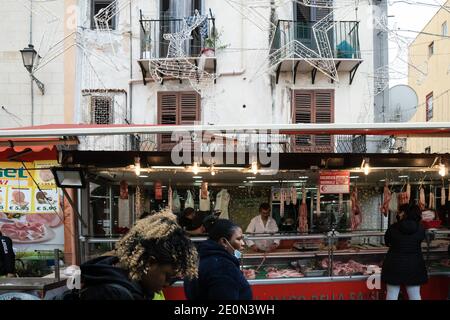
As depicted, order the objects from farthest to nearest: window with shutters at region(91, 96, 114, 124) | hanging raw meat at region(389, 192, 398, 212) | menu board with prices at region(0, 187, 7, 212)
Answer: window with shutters at region(91, 96, 114, 124) → hanging raw meat at region(389, 192, 398, 212) → menu board with prices at region(0, 187, 7, 212)

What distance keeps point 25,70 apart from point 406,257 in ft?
33.7

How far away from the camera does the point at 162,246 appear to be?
256 cm

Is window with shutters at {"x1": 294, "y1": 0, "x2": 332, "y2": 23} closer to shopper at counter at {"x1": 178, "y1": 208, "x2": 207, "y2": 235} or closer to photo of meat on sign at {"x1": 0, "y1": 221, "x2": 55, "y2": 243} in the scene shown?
shopper at counter at {"x1": 178, "y1": 208, "x2": 207, "y2": 235}

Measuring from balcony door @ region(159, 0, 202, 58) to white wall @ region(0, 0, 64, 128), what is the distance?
8.70 feet

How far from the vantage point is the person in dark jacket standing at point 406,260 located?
668cm

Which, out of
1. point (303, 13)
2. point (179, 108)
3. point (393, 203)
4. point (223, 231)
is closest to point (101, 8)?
point (179, 108)

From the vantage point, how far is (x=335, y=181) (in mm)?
8820

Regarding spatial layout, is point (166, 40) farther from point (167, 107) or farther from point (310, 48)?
point (310, 48)

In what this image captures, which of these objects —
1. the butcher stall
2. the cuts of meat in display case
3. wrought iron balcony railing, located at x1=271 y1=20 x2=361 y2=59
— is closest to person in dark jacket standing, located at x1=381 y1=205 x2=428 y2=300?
the butcher stall

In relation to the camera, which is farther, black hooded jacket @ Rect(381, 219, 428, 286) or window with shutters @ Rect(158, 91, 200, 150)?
window with shutters @ Rect(158, 91, 200, 150)

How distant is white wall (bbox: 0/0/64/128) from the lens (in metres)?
12.2

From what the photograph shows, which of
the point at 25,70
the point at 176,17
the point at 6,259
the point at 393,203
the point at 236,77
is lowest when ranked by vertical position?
the point at 6,259

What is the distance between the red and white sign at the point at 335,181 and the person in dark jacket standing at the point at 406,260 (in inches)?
79.0
